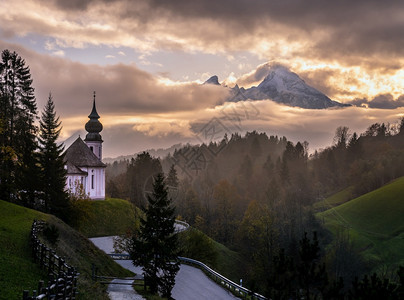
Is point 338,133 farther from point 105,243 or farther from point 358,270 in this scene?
point 105,243

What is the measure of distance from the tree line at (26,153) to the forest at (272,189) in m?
32.4

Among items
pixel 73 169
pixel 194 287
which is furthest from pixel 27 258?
pixel 73 169

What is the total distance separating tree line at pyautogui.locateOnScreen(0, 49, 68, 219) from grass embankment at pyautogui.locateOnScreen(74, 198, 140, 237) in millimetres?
6979

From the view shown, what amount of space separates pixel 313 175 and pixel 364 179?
20.1 metres

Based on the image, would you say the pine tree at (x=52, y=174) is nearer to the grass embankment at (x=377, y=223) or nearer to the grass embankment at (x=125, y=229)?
the grass embankment at (x=125, y=229)

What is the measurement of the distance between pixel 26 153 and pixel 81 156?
73.7 feet

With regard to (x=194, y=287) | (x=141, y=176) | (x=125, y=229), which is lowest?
(x=125, y=229)

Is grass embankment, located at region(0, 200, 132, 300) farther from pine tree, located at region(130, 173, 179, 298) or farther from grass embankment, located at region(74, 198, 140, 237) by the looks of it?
grass embankment, located at region(74, 198, 140, 237)

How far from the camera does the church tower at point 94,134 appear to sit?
3374 inches

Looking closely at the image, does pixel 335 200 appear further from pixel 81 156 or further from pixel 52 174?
pixel 52 174

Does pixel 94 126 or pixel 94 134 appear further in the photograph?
pixel 94 126

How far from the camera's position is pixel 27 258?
24.4 m

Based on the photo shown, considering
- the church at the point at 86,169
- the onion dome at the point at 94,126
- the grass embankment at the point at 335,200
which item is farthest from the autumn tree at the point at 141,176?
the grass embankment at the point at 335,200

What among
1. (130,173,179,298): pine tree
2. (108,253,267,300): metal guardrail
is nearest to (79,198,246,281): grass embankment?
(108,253,267,300): metal guardrail
